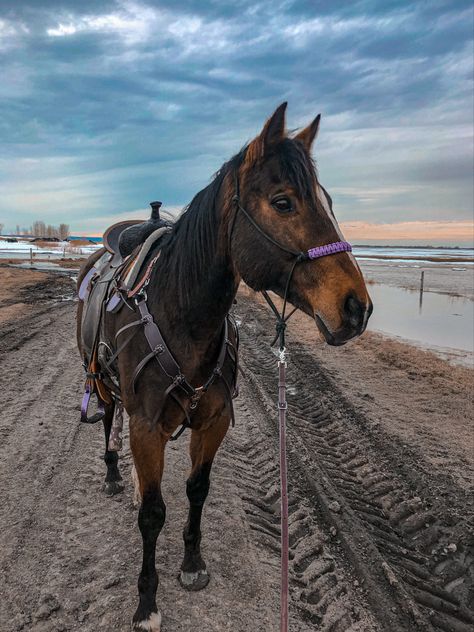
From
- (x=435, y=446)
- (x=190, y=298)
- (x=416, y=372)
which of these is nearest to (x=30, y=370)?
(x=190, y=298)

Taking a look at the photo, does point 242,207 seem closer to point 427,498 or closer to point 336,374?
point 427,498

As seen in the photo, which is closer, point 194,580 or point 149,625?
point 149,625

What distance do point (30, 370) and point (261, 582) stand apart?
574cm

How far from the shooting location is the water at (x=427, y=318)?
38.6 feet

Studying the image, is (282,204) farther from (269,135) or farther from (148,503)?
(148,503)

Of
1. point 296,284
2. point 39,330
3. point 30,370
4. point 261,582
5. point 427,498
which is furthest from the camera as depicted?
point 39,330

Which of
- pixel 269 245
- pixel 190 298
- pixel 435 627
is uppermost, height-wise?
pixel 269 245

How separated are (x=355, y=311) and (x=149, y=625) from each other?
7.11 ft

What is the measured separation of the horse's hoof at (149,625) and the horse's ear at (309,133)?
2.76m

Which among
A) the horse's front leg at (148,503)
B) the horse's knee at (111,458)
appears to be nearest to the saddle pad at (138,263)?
the horse's front leg at (148,503)

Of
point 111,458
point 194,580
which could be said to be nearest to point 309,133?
point 194,580

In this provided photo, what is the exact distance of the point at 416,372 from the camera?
7949 mm

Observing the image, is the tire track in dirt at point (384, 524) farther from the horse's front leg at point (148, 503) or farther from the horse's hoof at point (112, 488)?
the horse's hoof at point (112, 488)

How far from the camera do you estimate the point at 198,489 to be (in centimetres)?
277
